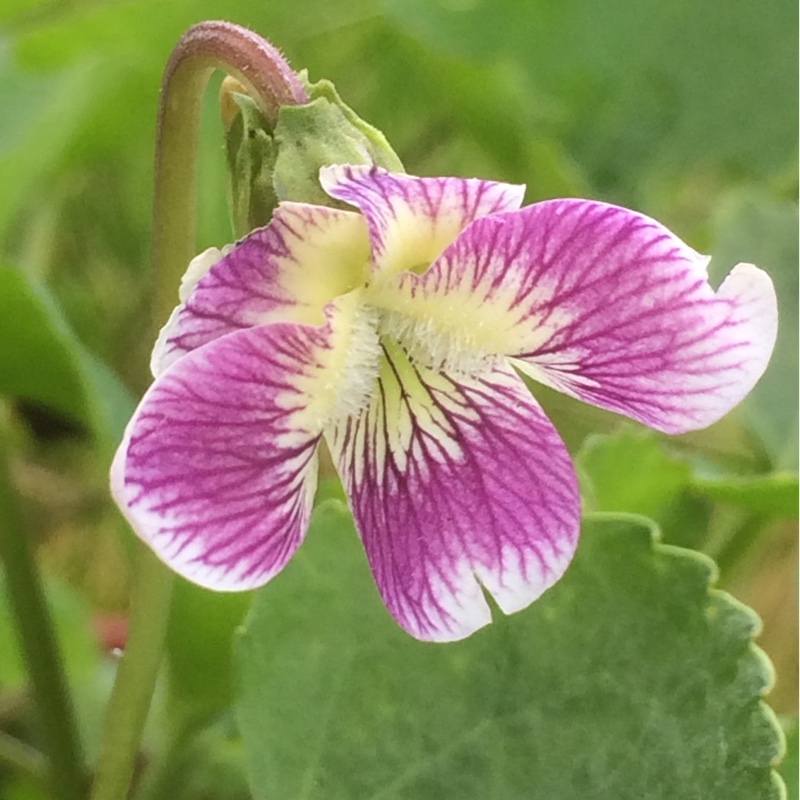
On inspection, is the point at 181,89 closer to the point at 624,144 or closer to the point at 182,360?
the point at 182,360

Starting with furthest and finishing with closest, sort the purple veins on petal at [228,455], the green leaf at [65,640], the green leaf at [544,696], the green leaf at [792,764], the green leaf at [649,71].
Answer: the green leaf at [649,71] < the green leaf at [65,640] < the green leaf at [792,764] < the green leaf at [544,696] < the purple veins on petal at [228,455]

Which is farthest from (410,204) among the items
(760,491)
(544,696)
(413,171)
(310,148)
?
(413,171)

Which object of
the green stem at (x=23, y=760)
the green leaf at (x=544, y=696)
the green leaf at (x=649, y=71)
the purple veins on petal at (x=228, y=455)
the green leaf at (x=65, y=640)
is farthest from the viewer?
the green leaf at (x=649, y=71)

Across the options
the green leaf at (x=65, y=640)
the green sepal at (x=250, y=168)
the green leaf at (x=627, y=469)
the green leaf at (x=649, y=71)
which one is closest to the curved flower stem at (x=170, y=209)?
the green sepal at (x=250, y=168)


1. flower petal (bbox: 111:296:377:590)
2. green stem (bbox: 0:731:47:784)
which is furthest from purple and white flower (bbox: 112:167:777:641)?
green stem (bbox: 0:731:47:784)

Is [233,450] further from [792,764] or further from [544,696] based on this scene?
[792,764]

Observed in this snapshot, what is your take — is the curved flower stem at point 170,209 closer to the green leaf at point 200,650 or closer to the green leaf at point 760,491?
the green leaf at point 200,650

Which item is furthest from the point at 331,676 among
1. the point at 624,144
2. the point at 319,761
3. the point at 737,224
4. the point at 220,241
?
the point at 624,144
